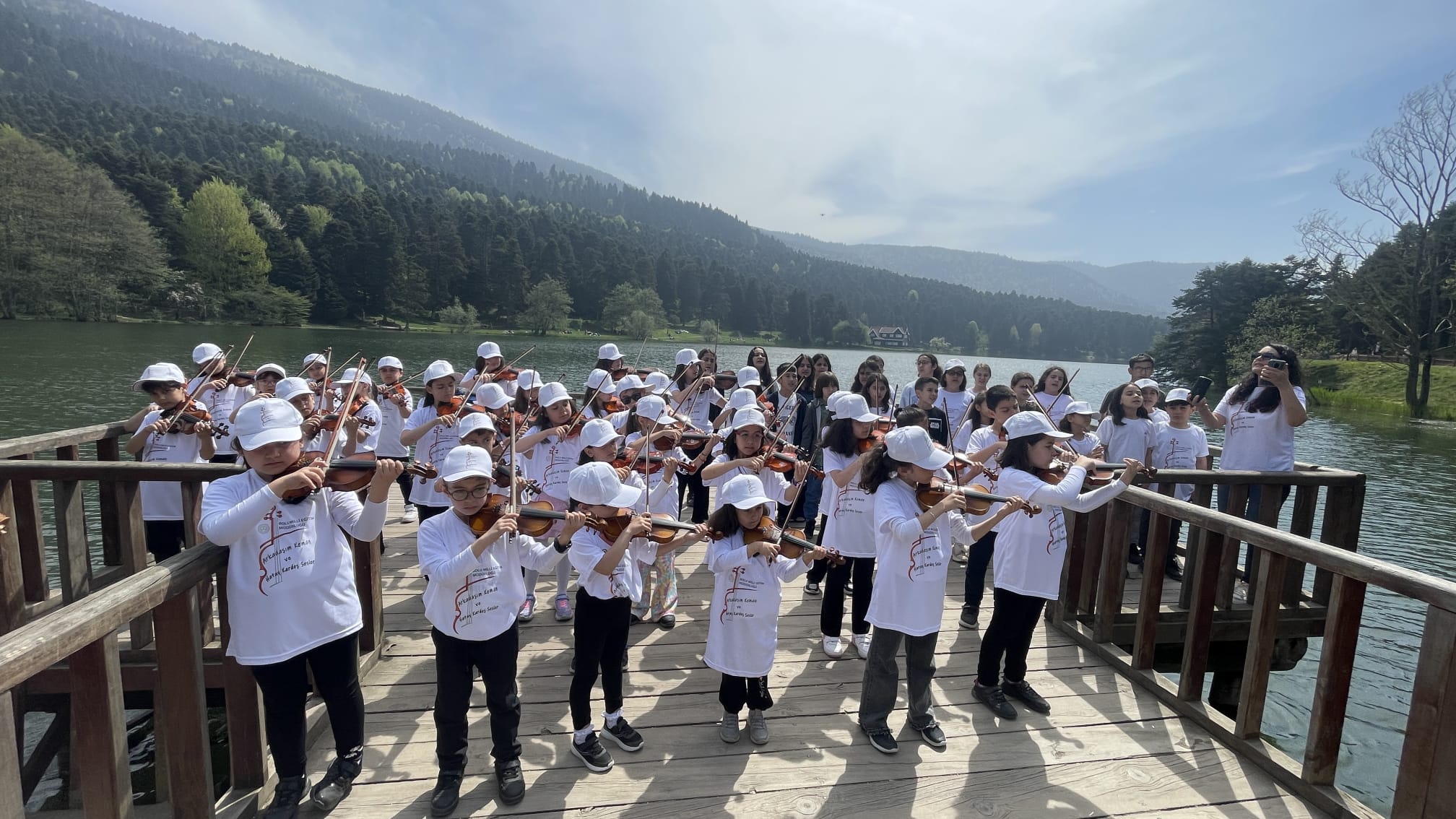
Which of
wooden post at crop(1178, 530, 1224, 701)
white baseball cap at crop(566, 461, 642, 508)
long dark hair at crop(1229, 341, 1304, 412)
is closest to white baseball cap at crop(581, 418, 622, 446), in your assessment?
white baseball cap at crop(566, 461, 642, 508)

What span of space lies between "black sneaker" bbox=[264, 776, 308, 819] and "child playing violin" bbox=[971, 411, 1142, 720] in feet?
13.2

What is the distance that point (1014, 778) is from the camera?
373 cm

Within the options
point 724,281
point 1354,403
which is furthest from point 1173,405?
point 724,281

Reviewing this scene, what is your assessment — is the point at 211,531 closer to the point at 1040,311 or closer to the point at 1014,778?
the point at 1014,778

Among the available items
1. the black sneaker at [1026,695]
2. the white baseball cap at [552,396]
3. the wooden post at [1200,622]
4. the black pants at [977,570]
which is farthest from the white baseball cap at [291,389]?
the wooden post at [1200,622]

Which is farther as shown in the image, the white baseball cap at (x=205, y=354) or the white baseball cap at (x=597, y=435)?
the white baseball cap at (x=205, y=354)

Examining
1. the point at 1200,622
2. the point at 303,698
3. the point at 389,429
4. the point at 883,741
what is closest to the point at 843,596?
the point at 883,741

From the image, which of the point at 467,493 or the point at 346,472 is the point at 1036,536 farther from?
the point at 346,472

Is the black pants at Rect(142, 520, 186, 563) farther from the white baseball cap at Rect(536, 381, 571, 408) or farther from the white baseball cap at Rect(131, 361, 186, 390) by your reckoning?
the white baseball cap at Rect(536, 381, 571, 408)

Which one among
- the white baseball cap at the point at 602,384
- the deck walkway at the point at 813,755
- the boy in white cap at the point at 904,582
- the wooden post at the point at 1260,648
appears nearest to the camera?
the deck walkway at the point at 813,755

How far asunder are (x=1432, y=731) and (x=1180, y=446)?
4.22 meters

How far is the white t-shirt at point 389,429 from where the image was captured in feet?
24.0

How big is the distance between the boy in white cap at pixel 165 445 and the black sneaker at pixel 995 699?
628 centimetres

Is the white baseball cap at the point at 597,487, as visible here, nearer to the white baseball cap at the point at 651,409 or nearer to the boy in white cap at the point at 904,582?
the boy in white cap at the point at 904,582
